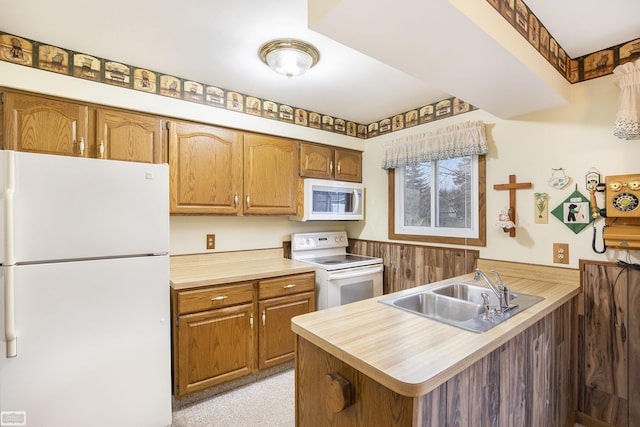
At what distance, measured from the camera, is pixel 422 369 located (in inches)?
35.0

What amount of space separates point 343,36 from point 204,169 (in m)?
1.57

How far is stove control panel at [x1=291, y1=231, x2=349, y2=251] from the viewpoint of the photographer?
301cm

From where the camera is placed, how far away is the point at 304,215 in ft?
9.33

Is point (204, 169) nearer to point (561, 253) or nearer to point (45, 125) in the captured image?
point (45, 125)

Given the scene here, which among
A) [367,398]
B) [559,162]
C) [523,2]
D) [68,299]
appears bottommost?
[367,398]

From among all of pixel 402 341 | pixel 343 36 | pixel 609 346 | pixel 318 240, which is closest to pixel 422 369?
pixel 402 341

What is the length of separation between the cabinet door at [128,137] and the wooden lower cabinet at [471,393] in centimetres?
169

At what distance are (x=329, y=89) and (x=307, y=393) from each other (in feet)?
6.82

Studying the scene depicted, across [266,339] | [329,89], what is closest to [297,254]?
[266,339]

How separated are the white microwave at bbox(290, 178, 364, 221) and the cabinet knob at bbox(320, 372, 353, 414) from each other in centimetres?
183

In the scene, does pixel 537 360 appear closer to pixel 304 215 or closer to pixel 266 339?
pixel 266 339

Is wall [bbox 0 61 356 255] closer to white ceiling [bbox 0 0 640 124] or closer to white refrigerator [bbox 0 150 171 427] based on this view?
white ceiling [bbox 0 0 640 124]

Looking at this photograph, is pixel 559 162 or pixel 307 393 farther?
pixel 559 162

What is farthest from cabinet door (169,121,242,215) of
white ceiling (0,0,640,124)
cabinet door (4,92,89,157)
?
cabinet door (4,92,89,157)
